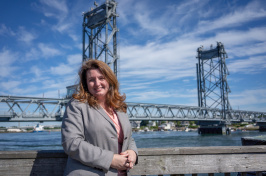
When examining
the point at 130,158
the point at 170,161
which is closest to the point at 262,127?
the point at 170,161

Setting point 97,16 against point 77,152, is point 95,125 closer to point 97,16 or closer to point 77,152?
point 77,152

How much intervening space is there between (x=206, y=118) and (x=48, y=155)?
2352 inches

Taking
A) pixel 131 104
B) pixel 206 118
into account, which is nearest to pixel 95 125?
pixel 131 104

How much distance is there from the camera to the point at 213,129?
60.2m

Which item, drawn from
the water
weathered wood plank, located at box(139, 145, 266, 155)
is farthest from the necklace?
the water

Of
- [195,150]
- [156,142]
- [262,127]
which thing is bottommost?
[262,127]

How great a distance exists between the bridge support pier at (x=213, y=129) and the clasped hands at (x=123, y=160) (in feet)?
199

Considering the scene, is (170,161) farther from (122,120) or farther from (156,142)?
(156,142)

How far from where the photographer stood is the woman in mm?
1824

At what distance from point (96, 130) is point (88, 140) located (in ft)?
0.33

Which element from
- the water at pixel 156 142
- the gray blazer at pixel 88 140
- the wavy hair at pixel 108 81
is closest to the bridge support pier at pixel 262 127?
the water at pixel 156 142

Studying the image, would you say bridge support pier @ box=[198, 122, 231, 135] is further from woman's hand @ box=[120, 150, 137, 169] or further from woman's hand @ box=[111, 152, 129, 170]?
woman's hand @ box=[111, 152, 129, 170]

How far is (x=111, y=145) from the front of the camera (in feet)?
6.41

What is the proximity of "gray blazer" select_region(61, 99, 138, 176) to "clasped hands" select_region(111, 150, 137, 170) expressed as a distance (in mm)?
46
